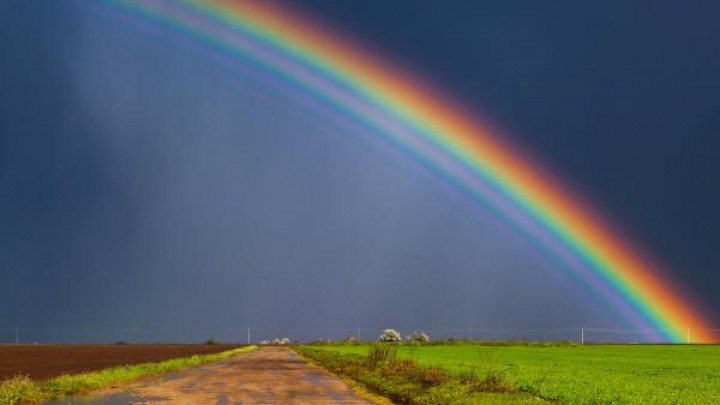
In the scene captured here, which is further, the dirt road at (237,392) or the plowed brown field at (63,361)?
the plowed brown field at (63,361)

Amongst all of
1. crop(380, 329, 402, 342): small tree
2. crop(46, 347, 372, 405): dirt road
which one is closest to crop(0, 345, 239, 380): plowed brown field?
crop(46, 347, 372, 405): dirt road

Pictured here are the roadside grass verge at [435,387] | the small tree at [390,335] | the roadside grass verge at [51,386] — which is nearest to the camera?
the roadside grass verge at [435,387]

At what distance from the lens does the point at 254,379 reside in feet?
112

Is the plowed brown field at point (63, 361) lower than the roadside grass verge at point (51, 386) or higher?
lower

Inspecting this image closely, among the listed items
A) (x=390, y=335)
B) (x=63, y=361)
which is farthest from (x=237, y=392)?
(x=390, y=335)

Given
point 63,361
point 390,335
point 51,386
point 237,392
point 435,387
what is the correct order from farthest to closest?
point 390,335 < point 63,361 < point 51,386 < point 237,392 < point 435,387

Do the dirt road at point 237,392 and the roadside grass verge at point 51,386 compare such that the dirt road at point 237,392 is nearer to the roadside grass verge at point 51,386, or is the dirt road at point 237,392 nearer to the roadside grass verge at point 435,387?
the roadside grass verge at point 51,386

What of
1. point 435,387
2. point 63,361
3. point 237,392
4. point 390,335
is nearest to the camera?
point 435,387

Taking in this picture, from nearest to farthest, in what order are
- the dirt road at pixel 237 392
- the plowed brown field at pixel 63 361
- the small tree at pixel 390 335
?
1. the dirt road at pixel 237 392
2. the plowed brown field at pixel 63 361
3. the small tree at pixel 390 335

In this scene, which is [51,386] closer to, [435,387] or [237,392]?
[237,392]

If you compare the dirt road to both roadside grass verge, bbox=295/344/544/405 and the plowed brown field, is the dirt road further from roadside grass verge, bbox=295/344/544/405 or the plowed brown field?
the plowed brown field

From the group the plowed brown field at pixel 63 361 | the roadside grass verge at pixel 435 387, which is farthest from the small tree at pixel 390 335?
the roadside grass verge at pixel 435 387

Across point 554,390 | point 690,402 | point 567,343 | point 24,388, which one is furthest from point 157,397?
point 567,343

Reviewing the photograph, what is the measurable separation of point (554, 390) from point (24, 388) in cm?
1960
